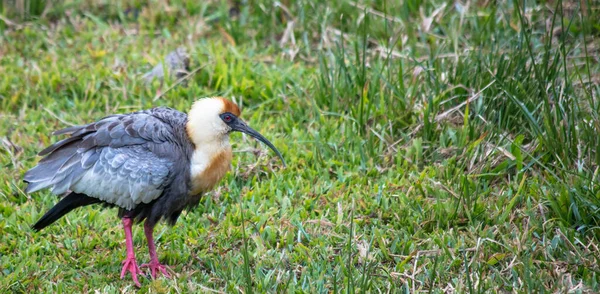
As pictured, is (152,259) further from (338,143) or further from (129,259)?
(338,143)

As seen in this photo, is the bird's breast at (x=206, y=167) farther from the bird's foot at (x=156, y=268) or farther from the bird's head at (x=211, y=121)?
the bird's foot at (x=156, y=268)

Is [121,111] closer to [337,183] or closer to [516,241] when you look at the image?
[337,183]

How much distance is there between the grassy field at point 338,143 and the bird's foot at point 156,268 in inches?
3.0

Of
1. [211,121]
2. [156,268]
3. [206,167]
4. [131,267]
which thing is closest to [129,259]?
[131,267]

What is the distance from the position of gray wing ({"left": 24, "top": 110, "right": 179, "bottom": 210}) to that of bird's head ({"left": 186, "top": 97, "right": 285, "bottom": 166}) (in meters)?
0.14

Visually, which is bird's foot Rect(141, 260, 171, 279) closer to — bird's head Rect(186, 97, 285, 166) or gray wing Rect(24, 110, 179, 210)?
gray wing Rect(24, 110, 179, 210)

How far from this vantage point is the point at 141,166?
462 cm

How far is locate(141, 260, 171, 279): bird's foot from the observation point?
4.68m

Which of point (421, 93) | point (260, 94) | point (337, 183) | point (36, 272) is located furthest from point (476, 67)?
point (36, 272)

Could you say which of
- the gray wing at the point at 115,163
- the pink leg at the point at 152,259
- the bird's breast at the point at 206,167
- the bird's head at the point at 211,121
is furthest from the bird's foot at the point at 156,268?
the bird's head at the point at 211,121

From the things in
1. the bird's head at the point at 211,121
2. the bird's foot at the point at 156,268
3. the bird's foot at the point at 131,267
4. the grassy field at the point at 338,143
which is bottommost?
the bird's foot at the point at 156,268

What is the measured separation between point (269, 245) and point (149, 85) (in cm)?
237

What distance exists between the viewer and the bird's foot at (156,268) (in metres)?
4.68

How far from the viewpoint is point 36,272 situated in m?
4.64
